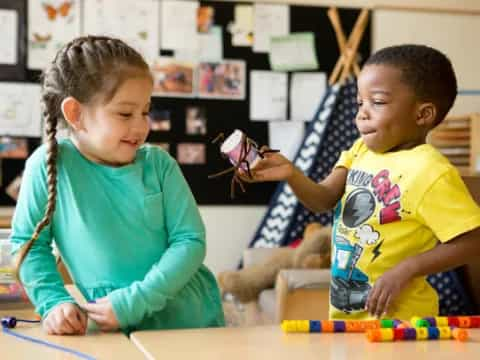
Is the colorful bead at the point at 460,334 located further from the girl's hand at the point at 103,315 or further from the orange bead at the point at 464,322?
the girl's hand at the point at 103,315

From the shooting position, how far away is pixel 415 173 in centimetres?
131

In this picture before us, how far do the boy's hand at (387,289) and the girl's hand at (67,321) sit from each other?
47 centimetres

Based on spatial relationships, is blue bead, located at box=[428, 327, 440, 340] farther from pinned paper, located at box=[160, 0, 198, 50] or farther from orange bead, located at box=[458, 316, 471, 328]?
pinned paper, located at box=[160, 0, 198, 50]

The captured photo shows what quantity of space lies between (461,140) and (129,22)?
1.89 metres

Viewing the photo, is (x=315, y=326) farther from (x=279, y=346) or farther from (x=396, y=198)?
(x=396, y=198)

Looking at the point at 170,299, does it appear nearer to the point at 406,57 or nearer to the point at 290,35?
the point at 406,57

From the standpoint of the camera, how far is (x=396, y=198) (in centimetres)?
132

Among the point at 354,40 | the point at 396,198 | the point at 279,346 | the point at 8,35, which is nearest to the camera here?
the point at 279,346

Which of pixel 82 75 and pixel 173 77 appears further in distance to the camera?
pixel 173 77

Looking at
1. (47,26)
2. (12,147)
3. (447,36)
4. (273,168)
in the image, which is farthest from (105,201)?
(447,36)

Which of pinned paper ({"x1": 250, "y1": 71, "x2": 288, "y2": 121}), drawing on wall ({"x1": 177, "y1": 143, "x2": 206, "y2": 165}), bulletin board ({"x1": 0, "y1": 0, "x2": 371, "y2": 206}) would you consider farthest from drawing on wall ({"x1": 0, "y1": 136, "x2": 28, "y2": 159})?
pinned paper ({"x1": 250, "y1": 71, "x2": 288, "y2": 121})

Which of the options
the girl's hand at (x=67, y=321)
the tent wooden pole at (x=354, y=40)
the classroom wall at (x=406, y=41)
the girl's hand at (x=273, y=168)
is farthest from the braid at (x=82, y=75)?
the tent wooden pole at (x=354, y=40)

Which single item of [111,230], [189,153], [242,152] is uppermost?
[242,152]

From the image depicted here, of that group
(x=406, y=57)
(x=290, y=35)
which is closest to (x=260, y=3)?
(x=290, y=35)
